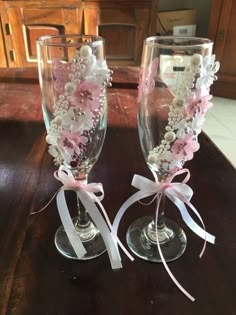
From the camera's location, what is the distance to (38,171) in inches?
23.4

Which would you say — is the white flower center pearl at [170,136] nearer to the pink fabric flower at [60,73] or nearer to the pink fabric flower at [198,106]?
the pink fabric flower at [198,106]

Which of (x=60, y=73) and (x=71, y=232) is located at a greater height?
(x=60, y=73)

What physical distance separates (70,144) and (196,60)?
175 mm

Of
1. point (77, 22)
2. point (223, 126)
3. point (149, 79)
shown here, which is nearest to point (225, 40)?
point (223, 126)

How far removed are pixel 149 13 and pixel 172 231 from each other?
6.37 feet

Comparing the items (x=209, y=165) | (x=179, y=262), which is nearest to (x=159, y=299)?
(x=179, y=262)

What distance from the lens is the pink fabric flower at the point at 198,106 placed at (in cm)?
36

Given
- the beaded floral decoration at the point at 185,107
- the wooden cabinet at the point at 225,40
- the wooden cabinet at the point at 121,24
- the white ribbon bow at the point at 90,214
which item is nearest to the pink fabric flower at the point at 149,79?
the beaded floral decoration at the point at 185,107

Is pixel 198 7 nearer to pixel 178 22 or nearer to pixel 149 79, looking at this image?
pixel 178 22

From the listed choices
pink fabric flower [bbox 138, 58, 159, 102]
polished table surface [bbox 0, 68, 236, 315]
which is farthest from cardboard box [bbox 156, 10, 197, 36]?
pink fabric flower [bbox 138, 58, 159, 102]

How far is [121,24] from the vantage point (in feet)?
6.90

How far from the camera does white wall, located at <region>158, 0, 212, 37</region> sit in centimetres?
241

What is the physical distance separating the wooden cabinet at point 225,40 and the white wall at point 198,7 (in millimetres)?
283

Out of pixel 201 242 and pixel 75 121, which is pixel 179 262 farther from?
pixel 75 121
